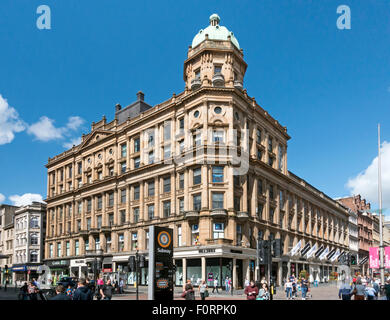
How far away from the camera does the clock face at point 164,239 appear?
20.0 m

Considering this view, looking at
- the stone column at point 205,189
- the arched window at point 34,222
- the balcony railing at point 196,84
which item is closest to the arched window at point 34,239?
the arched window at point 34,222

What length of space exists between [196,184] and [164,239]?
27.5m

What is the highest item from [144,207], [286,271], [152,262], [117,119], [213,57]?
[213,57]

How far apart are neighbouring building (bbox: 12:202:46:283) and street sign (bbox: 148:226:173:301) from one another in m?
67.0

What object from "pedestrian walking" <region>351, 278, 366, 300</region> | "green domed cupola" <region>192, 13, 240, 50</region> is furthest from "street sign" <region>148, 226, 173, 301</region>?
Result: "green domed cupola" <region>192, 13, 240, 50</region>

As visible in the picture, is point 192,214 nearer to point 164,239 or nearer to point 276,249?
point 164,239

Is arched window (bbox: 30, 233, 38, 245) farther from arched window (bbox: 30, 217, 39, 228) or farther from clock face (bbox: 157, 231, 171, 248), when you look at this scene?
clock face (bbox: 157, 231, 171, 248)

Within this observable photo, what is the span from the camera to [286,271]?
5916 centimetres

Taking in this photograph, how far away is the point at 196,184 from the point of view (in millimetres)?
47688

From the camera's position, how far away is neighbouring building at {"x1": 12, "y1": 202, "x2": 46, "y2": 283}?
80.6 meters

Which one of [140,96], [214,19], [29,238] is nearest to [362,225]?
[140,96]
